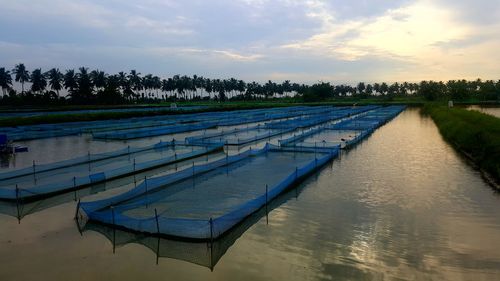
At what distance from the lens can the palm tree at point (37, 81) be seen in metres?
57.4

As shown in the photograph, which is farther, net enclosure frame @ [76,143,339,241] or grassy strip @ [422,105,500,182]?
grassy strip @ [422,105,500,182]

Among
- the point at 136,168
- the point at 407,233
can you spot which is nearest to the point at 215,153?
the point at 136,168

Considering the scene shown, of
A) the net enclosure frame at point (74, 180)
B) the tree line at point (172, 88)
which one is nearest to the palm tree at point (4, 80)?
the tree line at point (172, 88)

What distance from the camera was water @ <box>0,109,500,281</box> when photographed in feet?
20.2

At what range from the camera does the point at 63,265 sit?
6.43 meters

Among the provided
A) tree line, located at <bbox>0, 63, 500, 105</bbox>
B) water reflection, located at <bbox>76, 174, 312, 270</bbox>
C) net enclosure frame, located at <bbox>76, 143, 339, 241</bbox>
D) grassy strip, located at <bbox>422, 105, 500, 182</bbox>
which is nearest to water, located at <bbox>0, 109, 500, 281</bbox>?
water reflection, located at <bbox>76, 174, 312, 270</bbox>

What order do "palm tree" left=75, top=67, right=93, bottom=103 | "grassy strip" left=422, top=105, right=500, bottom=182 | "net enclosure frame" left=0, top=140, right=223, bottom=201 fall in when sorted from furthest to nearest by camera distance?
1. "palm tree" left=75, top=67, right=93, bottom=103
2. "grassy strip" left=422, top=105, right=500, bottom=182
3. "net enclosure frame" left=0, top=140, right=223, bottom=201

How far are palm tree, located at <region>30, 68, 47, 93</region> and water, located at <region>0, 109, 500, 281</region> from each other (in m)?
56.2

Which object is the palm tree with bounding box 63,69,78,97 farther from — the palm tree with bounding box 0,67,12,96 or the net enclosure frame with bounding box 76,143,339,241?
the net enclosure frame with bounding box 76,143,339,241

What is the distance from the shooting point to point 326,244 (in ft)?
23.6

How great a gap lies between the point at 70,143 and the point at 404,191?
689 inches

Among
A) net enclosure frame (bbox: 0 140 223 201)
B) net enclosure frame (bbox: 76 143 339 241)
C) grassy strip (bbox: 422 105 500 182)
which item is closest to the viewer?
net enclosure frame (bbox: 76 143 339 241)

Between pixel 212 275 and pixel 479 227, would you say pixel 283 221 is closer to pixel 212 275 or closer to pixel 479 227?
pixel 212 275

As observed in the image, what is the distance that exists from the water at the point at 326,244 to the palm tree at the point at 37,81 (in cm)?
5623
